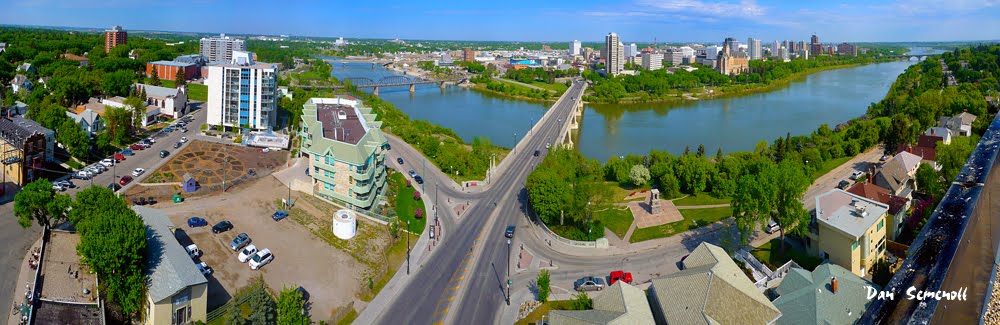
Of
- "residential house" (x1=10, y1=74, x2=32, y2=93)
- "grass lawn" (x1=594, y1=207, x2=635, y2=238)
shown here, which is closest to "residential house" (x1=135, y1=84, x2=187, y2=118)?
"residential house" (x1=10, y1=74, x2=32, y2=93)

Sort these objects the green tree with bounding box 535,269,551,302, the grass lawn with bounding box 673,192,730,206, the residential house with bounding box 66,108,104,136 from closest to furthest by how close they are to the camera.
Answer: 1. the green tree with bounding box 535,269,551,302
2. the grass lawn with bounding box 673,192,730,206
3. the residential house with bounding box 66,108,104,136

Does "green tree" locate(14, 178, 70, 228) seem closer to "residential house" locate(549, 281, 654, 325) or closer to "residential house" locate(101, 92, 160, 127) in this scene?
"residential house" locate(549, 281, 654, 325)

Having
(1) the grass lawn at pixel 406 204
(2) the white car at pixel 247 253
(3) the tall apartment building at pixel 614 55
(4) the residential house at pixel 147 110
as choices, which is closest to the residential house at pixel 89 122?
(4) the residential house at pixel 147 110

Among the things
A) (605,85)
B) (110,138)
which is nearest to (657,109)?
(605,85)

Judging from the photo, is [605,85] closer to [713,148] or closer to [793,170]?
[713,148]

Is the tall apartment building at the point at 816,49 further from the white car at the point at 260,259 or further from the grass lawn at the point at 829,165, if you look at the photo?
the white car at the point at 260,259

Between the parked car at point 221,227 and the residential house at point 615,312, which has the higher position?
the parked car at point 221,227

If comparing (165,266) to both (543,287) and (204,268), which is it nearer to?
(204,268)
